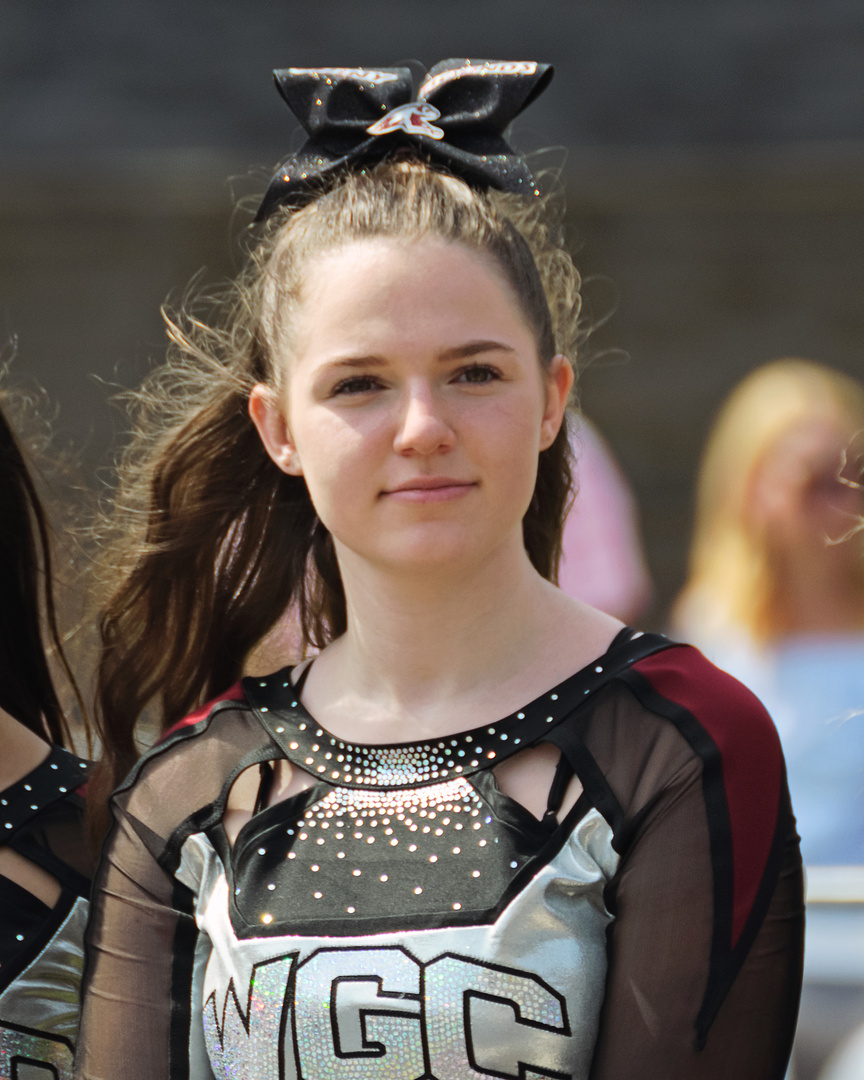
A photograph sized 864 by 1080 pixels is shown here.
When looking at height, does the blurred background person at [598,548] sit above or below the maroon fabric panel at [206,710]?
above

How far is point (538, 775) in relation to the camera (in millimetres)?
→ 1610

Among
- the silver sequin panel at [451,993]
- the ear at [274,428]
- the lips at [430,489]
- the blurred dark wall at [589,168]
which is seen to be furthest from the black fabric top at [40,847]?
the blurred dark wall at [589,168]

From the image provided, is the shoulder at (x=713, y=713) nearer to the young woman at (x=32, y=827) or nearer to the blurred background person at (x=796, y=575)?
the young woman at (x=32, y=827)

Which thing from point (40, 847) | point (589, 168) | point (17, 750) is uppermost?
point (589, 168)

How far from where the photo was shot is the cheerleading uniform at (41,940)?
5.92 ft

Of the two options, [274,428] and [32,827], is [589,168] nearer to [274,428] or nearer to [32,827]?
[274,428]

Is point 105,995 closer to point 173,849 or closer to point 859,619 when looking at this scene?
point 173,849

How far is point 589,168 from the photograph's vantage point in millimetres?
7449

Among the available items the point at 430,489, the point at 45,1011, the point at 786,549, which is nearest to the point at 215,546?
the point at 430,489

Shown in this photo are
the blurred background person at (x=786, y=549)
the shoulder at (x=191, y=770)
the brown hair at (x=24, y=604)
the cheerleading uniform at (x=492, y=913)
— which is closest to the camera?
the cheerleading uniform at (x=492, y=913)

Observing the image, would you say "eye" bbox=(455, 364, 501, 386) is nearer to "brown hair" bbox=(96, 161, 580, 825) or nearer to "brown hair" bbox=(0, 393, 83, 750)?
"brown hair" bbox=(96, 161, 580, 825)

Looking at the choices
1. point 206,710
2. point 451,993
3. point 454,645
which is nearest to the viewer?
point 451,993

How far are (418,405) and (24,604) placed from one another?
855 millimetres

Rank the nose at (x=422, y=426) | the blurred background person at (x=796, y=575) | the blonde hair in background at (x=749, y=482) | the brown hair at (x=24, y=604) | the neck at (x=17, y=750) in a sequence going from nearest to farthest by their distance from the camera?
the nose at (x=422, y=426), the neck at (x=17, y=750), the brown hair at (x=24, y=604), the blurred background person at (x=796, y=575), the blonde hair in background at (x=749, y=482)
